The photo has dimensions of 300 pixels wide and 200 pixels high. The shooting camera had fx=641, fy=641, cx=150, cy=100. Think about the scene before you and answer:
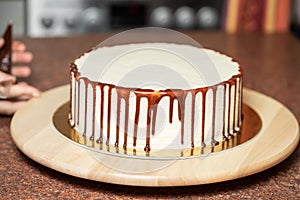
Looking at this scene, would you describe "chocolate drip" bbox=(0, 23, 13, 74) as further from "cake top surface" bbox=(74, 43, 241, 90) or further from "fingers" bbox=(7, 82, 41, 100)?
"cake top surface" bbox=(74, 43, 241, 90)

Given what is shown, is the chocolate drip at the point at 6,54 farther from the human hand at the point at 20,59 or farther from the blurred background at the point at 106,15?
the blurred background at the point at 106,15

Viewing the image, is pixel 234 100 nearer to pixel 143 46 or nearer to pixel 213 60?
pixel 213 60

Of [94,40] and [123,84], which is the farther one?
[94,40]

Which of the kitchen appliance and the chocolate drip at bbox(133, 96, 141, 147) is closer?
the chocolate drip at bbox(133, 96, 141, 147)

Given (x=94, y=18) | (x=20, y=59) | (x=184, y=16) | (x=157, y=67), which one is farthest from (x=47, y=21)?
(x=157, y=67)

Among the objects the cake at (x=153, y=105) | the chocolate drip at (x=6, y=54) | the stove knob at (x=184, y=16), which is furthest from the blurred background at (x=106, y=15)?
the cake at (x=153, y=105)

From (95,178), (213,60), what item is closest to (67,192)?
(95,178)

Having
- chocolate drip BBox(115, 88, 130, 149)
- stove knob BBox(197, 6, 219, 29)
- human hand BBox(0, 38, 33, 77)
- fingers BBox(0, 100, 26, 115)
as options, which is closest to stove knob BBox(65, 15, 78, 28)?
stove knob BBox(197, 6, 219, 29)

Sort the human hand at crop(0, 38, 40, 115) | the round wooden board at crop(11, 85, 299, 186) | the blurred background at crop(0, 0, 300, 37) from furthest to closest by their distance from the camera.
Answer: the blurred background at crop(0, 0, 300, 37), the human hand at crop(0, 38, 40, 115), the round wooden board at crop(11, 85, 299, 186)
